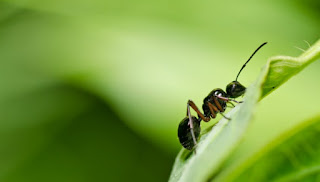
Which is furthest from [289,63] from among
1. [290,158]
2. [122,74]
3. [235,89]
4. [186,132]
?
[122,74]

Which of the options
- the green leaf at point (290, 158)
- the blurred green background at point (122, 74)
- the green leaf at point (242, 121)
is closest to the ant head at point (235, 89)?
the blurred green background at point (122, 74)

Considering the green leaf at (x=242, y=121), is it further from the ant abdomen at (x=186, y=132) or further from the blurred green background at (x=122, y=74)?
the blurred green background at (x=122, y=74)

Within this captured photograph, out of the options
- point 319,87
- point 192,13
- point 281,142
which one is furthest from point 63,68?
point 281,142

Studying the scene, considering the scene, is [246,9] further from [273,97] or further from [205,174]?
[205,174]

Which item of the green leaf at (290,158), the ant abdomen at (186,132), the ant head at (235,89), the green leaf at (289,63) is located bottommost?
the ant head at (235,89)

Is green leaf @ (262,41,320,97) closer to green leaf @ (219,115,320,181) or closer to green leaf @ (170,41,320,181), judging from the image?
green leaf @ (170,41,320,181)

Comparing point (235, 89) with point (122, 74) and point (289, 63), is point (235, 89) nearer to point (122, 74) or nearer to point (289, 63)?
point (122, 74)
